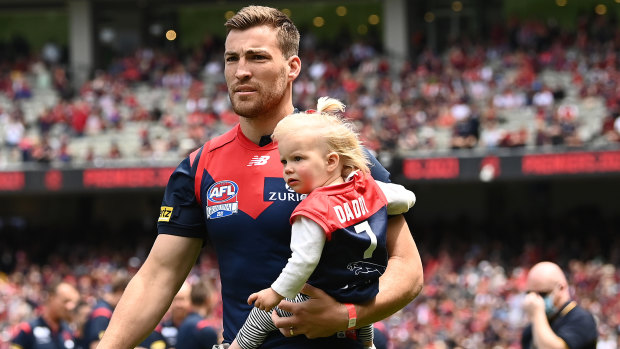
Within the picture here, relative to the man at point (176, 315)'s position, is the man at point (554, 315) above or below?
above

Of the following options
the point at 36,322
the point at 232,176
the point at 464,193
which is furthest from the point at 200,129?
the point at 232,176

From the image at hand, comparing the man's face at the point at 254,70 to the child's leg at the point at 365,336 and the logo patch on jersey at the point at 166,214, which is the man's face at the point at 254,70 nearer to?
Answer: the logo patch on jersey at the point at 166,214

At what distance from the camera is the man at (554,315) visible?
5.68 metres

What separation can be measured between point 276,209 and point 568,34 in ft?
79.7

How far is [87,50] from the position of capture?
29922 millimetres

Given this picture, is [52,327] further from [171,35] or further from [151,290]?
[171,35]

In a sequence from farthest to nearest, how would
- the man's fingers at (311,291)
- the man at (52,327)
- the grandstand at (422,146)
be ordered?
the grandstand at (422,146) → the man at (52,327) → the man's fingers at (311,291)

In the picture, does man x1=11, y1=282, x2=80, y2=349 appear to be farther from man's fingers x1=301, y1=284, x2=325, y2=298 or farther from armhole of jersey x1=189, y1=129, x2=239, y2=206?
man's fingers x1=301, y1=284, x2=325, y2=298

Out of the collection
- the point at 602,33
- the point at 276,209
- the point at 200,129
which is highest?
the point at 276,209

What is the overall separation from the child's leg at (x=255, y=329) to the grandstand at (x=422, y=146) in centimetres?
1371

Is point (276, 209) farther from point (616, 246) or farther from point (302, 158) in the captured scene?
point (616, 246)

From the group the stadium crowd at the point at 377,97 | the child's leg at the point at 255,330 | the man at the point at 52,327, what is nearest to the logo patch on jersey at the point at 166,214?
the child's leg at the point at 255,330

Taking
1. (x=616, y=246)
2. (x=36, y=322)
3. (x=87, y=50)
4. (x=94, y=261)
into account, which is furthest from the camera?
(x=87, y=50)

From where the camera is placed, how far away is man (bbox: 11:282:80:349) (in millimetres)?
8086
